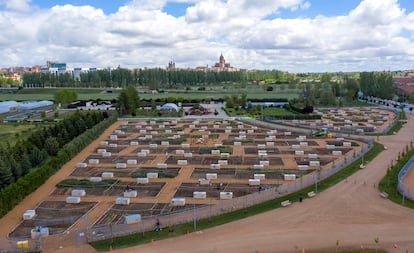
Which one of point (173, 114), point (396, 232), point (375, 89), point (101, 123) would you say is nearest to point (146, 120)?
point (173, 114)

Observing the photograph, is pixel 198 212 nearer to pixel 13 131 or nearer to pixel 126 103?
pixel 13 131

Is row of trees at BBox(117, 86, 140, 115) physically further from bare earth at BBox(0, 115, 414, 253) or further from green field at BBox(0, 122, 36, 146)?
bare earth at BBox(0, 115, 414, 253)

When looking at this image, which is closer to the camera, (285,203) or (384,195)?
→ (285,203)

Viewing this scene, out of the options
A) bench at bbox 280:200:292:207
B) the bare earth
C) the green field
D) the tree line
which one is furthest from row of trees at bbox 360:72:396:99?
the green field

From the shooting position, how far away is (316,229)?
15.5 m

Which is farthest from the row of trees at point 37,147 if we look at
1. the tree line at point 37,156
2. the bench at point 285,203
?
the bench at point 285,203

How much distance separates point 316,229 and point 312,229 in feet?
0.55

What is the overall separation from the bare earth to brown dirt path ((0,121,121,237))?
0.16 feet

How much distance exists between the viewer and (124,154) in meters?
31.3

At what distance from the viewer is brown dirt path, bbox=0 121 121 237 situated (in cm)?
1741

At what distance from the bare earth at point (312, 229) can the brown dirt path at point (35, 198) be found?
48 millimetres

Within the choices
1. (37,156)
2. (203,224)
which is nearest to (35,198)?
(37,156)

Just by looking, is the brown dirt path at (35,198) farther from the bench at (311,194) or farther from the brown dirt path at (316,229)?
the bench at (311,194)

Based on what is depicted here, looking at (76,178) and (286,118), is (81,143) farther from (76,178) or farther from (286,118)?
(286,118)
